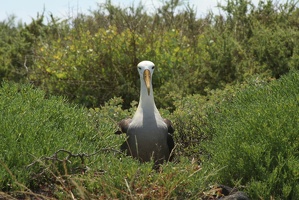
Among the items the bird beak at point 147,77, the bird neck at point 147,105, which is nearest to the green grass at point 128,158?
the bird neck at point 147,105

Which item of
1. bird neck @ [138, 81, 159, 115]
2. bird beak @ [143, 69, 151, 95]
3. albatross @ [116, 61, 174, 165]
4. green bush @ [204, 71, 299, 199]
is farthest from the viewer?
bird beak @ [143, 69, 151, 95]

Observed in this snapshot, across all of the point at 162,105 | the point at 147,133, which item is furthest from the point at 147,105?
the point at 162,105

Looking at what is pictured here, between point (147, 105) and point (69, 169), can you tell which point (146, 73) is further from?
point (69, 169)

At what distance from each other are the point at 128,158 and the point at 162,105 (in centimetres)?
671

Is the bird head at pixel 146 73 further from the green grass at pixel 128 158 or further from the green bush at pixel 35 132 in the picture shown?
the green grass at pixel 128 158

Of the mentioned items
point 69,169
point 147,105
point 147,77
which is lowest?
point 69,169

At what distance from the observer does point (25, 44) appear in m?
15.5

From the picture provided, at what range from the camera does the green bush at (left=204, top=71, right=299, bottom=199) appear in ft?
17.6

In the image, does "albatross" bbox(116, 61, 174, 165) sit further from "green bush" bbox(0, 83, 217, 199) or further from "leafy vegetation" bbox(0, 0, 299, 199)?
"green bush" bbox(0, 83, 217, 199)

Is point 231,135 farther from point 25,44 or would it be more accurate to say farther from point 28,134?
point 25,44

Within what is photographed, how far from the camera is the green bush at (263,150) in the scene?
17.6 ft

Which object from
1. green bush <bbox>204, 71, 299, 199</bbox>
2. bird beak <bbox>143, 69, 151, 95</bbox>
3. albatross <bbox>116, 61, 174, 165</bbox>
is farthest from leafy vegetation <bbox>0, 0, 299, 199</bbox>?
bird beak <bbox>143, 69, 151, 95</bbox>

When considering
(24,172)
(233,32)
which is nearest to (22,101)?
(24,172)

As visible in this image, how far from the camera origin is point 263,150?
18.0ft
